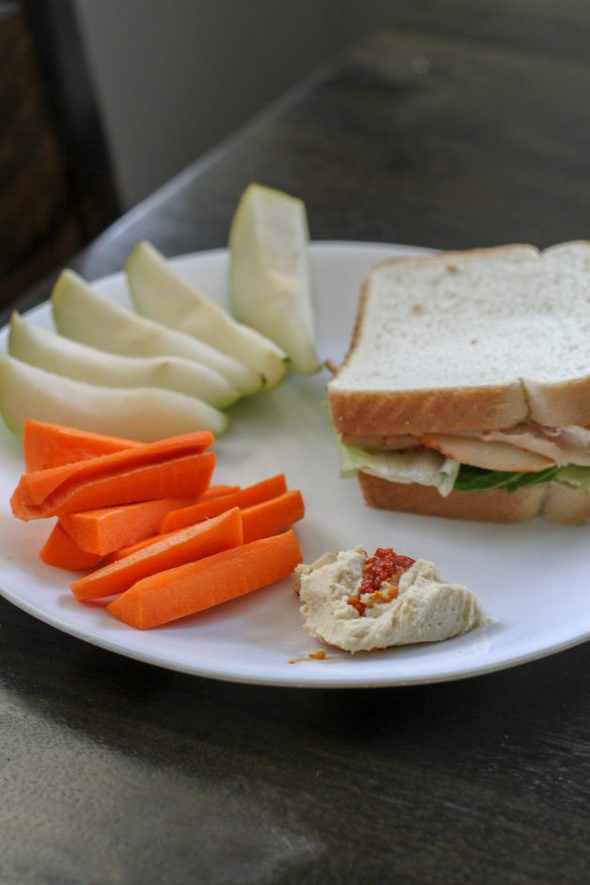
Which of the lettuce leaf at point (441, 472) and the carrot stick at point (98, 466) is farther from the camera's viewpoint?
the lettuce leaf at point (441, 472)

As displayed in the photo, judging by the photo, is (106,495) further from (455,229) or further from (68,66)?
(68,66)

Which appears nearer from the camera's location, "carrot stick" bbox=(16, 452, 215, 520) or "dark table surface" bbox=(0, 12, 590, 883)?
"dark table surface" bbox=(0, 12, 590, 883)

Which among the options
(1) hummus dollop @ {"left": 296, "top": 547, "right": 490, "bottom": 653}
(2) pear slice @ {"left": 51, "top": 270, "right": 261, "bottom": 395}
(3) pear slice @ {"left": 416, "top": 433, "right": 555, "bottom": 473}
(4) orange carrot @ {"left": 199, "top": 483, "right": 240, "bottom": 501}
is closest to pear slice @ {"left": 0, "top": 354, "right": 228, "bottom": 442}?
(2) pear slice @ {"left": 51, "top": 270, "right": 261, "bottom": 395}

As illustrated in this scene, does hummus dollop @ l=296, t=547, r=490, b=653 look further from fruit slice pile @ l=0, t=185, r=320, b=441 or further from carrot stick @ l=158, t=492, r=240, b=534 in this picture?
fruit slice pile @ l=0, t=185, r=320, b=441

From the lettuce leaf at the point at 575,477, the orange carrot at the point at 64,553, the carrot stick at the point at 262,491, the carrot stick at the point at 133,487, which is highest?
the carrot stick at the point at 133,487

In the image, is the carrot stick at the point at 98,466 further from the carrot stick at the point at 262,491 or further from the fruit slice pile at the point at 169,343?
the fruit slice pile at the point at 169,343

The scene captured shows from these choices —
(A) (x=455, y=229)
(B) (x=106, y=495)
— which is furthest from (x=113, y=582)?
(A) (x=455, y=229)

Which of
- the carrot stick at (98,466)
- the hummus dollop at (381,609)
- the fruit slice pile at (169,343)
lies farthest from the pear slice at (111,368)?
the hummus dollop at (381,609)
